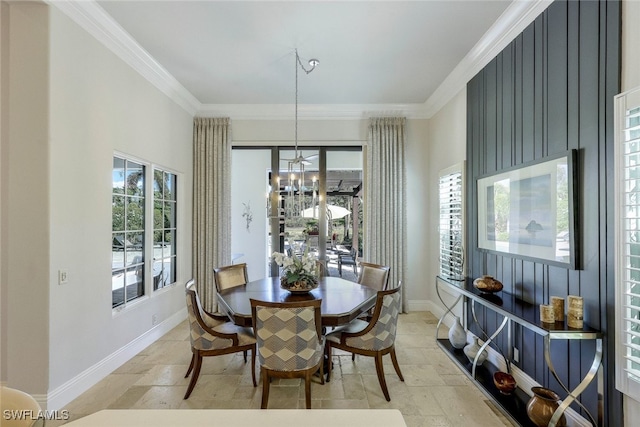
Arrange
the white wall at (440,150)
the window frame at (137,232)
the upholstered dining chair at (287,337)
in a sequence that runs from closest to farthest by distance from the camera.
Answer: the upholstered dining chair at (287,337) < the window frame at (137,232) < the white wall at (440,150)

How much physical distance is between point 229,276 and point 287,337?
5.07ft

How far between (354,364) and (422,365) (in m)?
0.71

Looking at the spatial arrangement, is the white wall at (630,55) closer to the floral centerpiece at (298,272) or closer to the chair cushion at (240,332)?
the floral centerpiece at (298,272)

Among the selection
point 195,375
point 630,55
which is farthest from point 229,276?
point 630,55

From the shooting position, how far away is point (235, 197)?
6.48m

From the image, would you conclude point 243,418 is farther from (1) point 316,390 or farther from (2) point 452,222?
(2) point 452,222

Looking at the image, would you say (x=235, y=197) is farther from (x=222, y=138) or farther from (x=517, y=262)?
(x=517, y=262)

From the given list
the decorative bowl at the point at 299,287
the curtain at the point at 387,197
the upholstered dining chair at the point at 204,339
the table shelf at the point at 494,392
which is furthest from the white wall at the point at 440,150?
the upholstered dining chair at the point at 204,339

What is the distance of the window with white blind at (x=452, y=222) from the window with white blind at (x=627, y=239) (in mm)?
1769

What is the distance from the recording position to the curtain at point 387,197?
182 inches

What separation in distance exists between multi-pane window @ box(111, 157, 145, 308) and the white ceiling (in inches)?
54.1

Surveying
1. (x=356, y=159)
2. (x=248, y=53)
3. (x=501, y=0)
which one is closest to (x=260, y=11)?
(x=248, y=53)

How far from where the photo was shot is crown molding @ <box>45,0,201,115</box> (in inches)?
95.5

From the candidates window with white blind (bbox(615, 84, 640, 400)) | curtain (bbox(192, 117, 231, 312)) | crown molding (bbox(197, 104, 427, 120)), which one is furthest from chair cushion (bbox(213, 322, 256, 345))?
crown molding (bbox(197, 104, 427, 120))
